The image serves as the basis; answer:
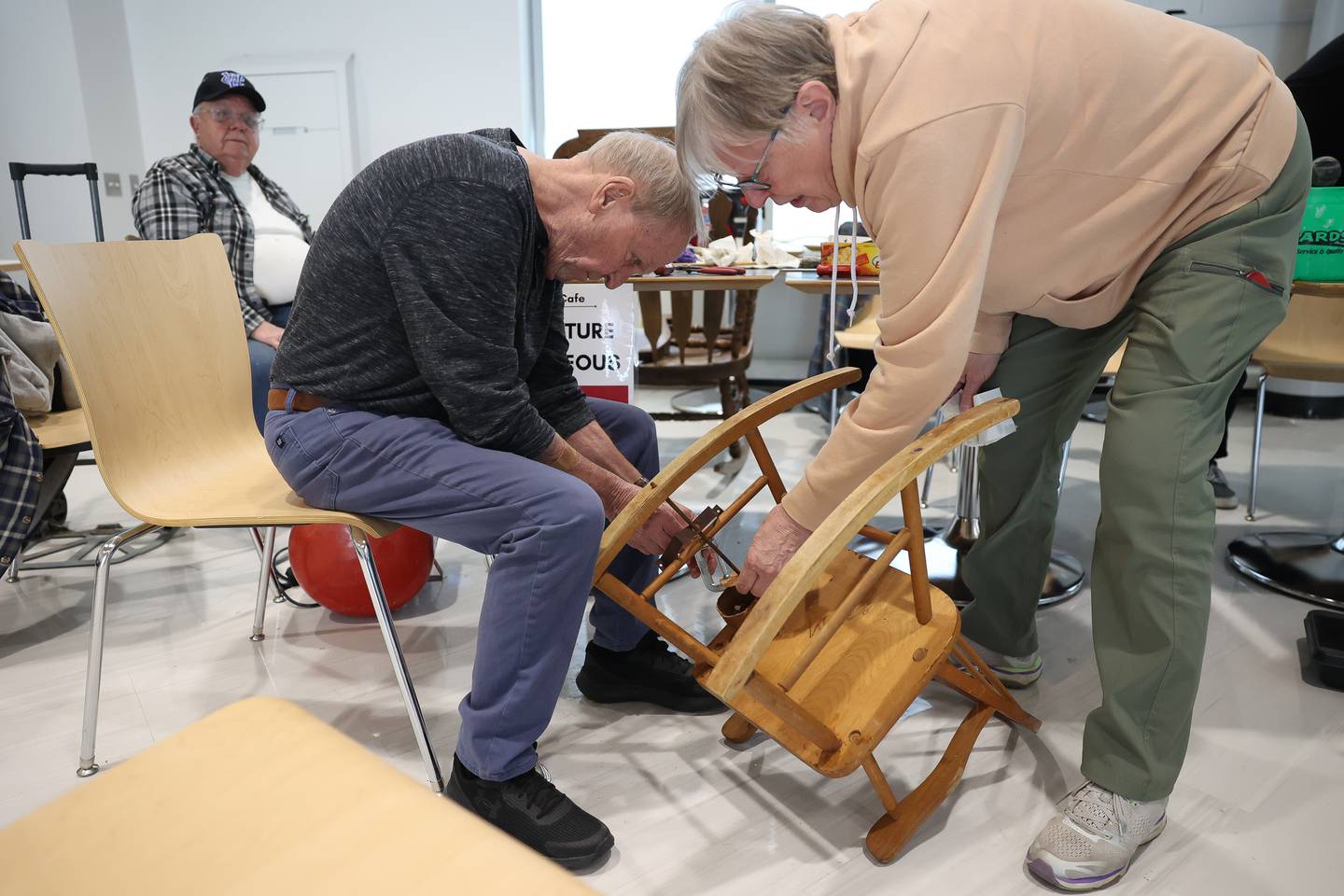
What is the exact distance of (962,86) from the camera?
1.06 metres

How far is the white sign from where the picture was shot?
267 cm

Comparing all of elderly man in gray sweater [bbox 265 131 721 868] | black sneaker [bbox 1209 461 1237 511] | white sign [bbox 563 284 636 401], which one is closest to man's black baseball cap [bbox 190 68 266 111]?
white sign [bbox 563 284 636 401]

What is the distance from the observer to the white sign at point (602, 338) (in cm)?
267

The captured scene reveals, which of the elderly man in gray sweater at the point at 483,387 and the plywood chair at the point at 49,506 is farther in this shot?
the plywood chair at the point at 49,506

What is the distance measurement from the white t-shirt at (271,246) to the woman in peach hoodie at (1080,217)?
2.10m

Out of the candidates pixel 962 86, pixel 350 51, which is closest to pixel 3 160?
pixel 350 51

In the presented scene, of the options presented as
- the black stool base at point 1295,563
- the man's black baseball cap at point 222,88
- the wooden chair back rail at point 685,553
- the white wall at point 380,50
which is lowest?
the black stool base at point 1295,563

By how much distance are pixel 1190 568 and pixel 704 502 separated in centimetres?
179

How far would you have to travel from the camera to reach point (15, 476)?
1.89m

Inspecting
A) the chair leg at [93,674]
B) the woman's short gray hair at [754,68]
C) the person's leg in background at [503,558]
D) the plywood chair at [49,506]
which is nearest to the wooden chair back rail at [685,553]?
the person's leg in background at [503,558]

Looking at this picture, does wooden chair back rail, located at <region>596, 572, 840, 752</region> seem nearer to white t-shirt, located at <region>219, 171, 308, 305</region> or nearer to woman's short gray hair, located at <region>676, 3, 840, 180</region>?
woman's short gray hair, located at <region>676, 3, 840, 180</region>

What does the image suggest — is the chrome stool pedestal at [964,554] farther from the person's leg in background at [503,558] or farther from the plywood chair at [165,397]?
the plywood chair at [165,397]

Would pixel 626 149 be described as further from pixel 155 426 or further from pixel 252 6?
pixel 252 6

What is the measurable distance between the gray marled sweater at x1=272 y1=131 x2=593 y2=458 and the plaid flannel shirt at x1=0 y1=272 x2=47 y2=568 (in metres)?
0.85
